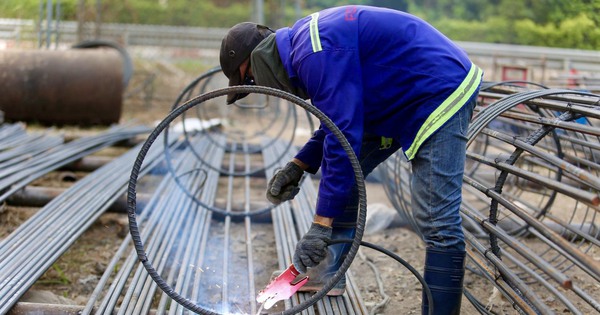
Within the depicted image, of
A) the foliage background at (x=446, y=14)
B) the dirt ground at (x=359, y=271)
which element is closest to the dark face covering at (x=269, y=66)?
the dirt ground at (x=359, y=271)

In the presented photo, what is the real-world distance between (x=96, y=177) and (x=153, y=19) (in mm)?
15793

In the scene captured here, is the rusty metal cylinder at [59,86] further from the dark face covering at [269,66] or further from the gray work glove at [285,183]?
the dark face covering at [269,66]

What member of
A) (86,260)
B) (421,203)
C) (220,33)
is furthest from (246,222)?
(220,33)

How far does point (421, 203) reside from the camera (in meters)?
2.72

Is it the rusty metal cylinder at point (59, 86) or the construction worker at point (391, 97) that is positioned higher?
the construction worker at point (391, 97)

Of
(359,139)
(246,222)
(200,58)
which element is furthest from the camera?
(200,58)

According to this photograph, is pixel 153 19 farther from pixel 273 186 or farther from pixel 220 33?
pixel 273 186

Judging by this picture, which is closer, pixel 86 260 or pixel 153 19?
pixel 86 260

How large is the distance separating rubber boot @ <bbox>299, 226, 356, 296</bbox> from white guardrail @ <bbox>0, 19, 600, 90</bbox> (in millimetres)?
3371

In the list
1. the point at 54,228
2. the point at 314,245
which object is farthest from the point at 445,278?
the point at 54,228

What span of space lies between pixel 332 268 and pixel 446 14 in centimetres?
1168

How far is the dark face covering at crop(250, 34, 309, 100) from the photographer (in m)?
2.76

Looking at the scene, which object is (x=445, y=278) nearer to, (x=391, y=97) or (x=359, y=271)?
(x=391, y=97)

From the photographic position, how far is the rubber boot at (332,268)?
128 inches
